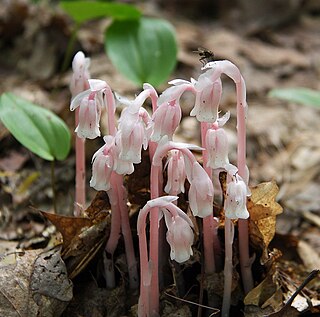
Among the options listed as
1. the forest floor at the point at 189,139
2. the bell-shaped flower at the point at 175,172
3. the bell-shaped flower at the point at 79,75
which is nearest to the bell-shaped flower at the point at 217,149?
the bell-shaped flower at the point at 175,172

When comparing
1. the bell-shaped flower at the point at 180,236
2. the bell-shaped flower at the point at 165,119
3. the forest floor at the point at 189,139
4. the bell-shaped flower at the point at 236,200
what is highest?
the bell-shaped flower at the point at 165,119

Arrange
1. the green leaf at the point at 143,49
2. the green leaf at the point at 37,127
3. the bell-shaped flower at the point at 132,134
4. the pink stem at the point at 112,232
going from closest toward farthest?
the bell-shaped flower at the point at 132,134 → the pink stem at the point at 112,232 → the green leaf at the point at 37,127 → the green leaf at the point at 143,49

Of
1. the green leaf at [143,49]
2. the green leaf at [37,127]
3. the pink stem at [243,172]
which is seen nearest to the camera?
the pink stem at [243,172]

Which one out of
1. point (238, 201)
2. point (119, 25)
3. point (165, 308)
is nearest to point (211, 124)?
point (238, 201)

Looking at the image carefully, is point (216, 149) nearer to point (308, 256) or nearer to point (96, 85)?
point (96, 85)

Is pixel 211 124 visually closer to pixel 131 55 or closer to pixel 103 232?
pixel 103 232

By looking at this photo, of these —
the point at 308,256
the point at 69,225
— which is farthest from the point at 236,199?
the point at 308,256

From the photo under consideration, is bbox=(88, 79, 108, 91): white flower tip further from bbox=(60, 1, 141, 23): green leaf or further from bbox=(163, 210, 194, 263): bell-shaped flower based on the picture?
bbox=(60, 1, 141, 23): green leaf

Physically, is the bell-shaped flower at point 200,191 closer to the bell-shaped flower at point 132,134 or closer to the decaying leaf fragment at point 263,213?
the bell-shaped flower at point 132,134
